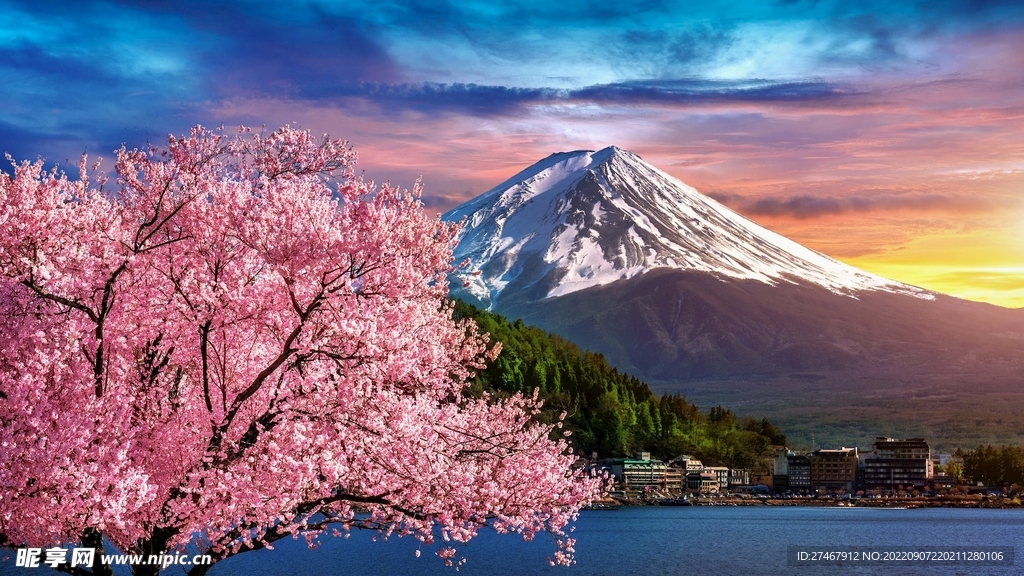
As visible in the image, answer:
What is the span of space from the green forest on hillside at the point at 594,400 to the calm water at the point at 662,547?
11.2 m

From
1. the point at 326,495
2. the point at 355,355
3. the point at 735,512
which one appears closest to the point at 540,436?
Result: the point at 326,495

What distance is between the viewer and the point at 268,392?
14.7 m

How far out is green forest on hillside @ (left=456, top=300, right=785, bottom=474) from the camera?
429 feet

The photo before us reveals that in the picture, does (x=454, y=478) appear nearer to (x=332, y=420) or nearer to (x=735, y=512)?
(x=332, y=420)

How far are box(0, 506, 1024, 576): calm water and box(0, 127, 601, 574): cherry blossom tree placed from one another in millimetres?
43414

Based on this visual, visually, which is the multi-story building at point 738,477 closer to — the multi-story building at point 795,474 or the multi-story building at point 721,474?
the multi-story building at point 721,474

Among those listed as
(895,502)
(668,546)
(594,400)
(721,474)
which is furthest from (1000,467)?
(668,546)

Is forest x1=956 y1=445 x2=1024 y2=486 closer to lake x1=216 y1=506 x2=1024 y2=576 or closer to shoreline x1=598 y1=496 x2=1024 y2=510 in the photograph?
shoreline x1=598 y1=496 x2=1024 y2=510

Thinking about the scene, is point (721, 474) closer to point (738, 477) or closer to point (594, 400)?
point (738, 477)

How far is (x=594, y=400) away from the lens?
144500mm

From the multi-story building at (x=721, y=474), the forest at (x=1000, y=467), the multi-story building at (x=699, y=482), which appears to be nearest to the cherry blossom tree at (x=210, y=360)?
the multi-story building at (x=699, y=482)

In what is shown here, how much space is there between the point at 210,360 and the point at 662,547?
225 feet

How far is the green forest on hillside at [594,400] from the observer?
131 m

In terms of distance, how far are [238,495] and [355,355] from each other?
2207 mm
